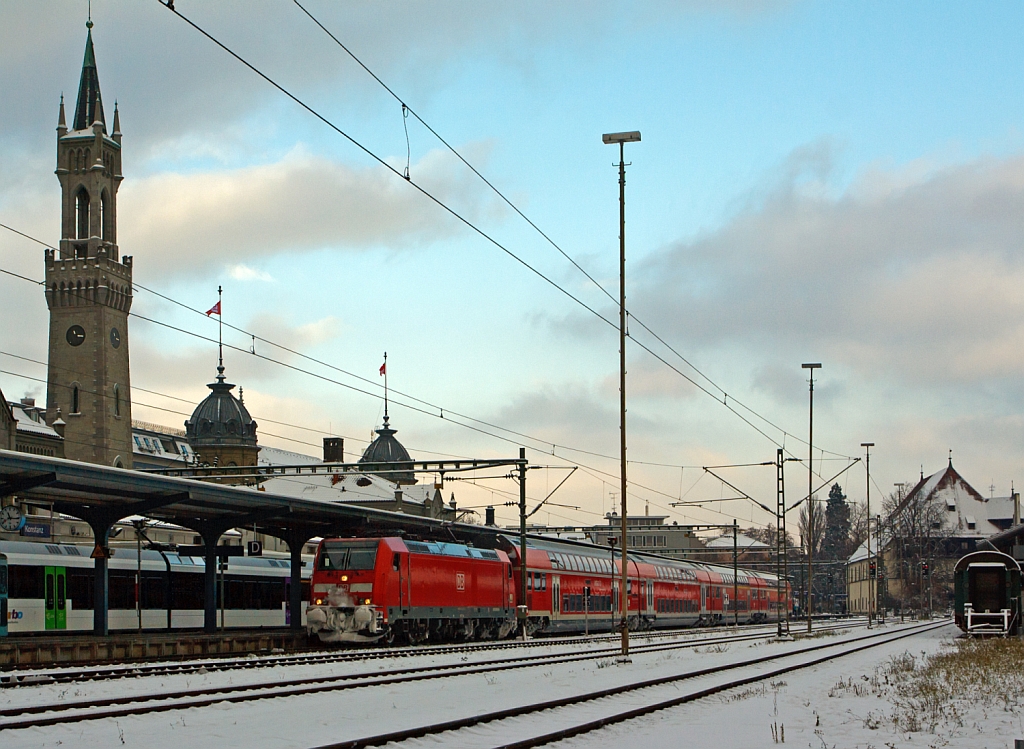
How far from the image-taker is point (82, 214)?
109875mm

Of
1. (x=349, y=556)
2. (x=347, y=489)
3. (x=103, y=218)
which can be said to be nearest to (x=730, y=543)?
(x=347, y=489)

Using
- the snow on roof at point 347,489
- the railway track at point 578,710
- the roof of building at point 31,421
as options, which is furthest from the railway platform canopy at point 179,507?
the snow on roof at point 347,489

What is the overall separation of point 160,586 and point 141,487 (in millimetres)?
11921

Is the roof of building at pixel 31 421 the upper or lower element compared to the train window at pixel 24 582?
upper

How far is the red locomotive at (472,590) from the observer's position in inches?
1410

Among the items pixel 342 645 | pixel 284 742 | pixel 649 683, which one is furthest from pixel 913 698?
pixel 342 645

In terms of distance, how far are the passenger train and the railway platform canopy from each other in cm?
213

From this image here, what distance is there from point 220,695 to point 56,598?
70.0 feet

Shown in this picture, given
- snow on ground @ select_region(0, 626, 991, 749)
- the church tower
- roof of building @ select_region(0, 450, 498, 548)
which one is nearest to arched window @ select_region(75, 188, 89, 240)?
the church tower

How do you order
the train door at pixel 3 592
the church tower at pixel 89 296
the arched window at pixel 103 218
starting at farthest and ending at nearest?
the arched window at pixel 103 218 < the church tower at pixel 89 296 < the train door at pixel 3 592

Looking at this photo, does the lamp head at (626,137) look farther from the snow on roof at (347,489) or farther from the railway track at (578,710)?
the snow on roof at (347,489)

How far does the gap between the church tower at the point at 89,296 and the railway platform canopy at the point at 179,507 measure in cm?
6067

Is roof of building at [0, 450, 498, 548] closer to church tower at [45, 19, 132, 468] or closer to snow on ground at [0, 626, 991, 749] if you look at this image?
snow on ground at [0, 626, 991, 749]

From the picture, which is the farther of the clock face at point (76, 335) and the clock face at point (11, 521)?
the clock face at point (76, 335)
